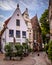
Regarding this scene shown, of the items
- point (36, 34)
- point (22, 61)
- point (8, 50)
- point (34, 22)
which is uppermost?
point (34, 22)

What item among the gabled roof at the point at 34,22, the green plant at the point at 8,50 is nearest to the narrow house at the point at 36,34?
the gabled roof at the point at 34,22

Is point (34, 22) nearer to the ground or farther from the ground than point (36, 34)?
farther from the ground

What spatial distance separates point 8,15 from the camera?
416 centimetres

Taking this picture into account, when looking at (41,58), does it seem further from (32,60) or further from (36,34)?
(36,34)

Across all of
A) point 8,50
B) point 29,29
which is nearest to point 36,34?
point 29,29

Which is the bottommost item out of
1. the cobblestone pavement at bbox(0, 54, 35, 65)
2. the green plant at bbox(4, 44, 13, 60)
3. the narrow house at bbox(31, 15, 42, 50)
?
the cobblestone pavement at bbox(0, 54, 35, 65)

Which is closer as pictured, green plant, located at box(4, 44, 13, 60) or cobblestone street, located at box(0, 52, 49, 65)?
cobblestone street, located at box(0, 52, 49, 65)

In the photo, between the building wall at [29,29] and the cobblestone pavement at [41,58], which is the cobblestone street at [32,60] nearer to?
the cobblestone pavement at [41,58]

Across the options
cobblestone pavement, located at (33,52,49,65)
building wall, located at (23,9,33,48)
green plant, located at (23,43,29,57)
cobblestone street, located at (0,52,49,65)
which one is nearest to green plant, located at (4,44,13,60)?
cobblestone street, located at (0,52,49,65)

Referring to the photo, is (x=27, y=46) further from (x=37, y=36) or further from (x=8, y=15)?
(x=8, y=15)

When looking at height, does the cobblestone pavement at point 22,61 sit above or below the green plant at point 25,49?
below

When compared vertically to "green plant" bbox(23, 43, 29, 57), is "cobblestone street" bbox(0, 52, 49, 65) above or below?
below

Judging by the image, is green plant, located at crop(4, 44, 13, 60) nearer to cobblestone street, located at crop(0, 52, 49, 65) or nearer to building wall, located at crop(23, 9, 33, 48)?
cobblestone street, located at crop(0, 52, 49, 65)

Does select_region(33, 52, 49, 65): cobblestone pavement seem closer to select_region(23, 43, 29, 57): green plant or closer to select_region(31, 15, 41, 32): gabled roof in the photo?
select_region(23, 43, 29, 57): green plant
